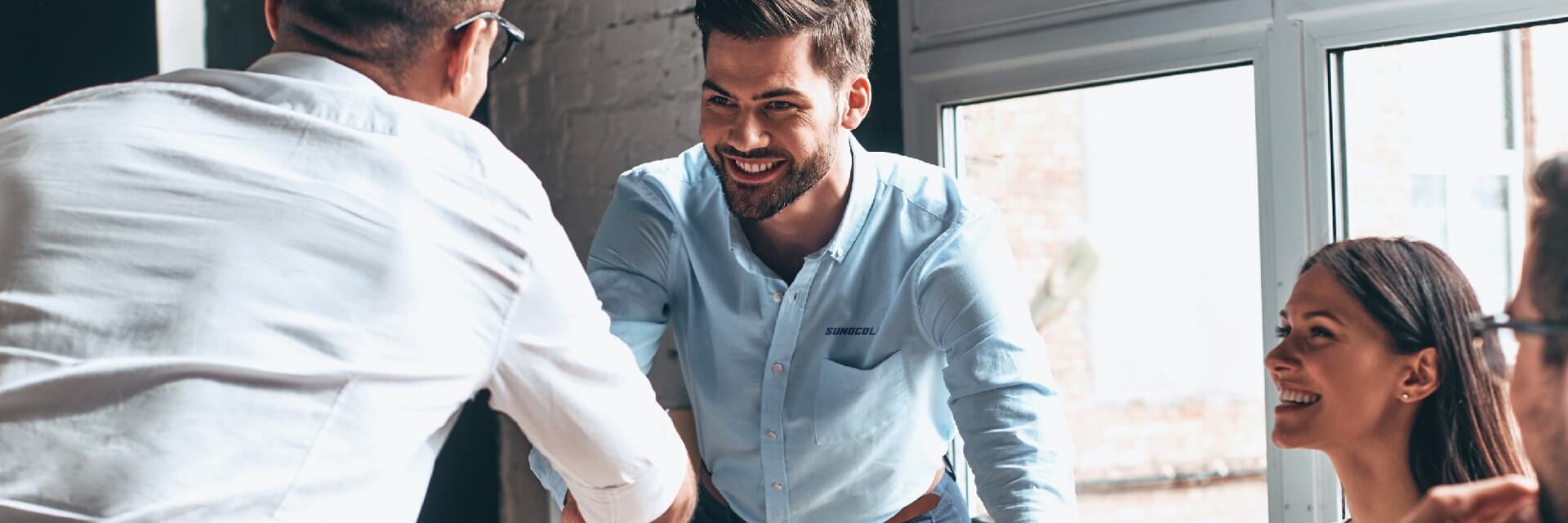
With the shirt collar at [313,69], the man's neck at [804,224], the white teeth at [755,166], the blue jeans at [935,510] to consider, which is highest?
the shirt collar at [313,69]

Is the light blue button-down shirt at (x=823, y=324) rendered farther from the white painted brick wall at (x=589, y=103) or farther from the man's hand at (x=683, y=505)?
the white painted brick wall at (x=589, y=103)

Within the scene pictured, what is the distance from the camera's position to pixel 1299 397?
1705 millimetres

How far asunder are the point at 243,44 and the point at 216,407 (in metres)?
2.46

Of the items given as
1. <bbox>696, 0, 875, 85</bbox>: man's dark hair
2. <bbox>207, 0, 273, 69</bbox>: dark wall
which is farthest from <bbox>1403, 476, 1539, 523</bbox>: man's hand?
<bbox>207, 0, 273, 69</bbox>: dark wall

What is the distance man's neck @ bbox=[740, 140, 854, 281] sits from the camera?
6.41 feet

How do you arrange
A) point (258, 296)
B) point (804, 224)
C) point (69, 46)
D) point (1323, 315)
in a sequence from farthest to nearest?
point (69, 46) → point (804, 224) → point (1323, 315) → point (258, 296)

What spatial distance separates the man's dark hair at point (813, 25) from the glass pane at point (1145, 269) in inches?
20.9

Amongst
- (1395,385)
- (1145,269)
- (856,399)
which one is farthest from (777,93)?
(1145,269)

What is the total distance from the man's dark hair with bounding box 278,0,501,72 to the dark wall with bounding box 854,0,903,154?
4.63 ft

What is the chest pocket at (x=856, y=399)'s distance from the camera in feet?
6.19

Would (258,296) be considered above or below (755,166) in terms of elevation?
below

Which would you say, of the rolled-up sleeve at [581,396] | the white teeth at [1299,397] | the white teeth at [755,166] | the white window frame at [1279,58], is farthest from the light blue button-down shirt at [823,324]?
the rolled-up sleeve at [581,396]

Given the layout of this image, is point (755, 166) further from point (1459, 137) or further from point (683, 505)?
point (1459, 137)

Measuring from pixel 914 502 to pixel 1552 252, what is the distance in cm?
124
